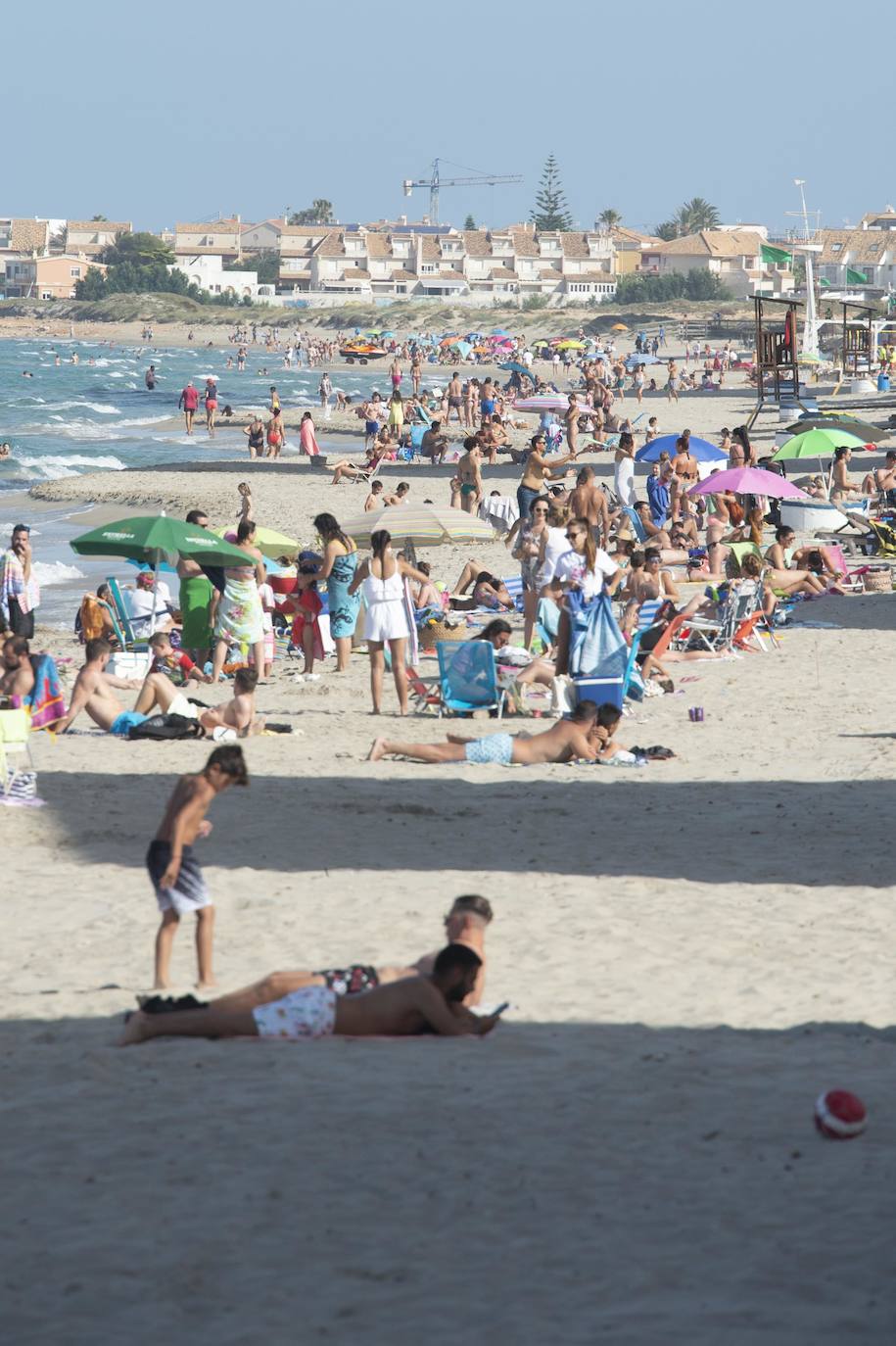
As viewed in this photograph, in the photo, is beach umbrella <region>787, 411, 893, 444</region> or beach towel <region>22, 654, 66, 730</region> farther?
beach umbrella <region>787, 411, 893, 444</region>

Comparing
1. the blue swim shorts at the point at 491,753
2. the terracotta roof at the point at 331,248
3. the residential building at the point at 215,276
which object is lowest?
the blue swim shorts at the point at 491,753

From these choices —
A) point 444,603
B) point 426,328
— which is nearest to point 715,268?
point 426,328

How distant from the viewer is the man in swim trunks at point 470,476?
2038 cm

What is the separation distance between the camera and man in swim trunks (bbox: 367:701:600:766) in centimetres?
1110

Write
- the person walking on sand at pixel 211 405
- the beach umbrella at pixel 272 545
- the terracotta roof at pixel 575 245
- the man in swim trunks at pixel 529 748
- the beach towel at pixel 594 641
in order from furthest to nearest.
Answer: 1. the terracotta roof at pixel 575 245
2. the person walking on sand at pixel 211 405
3. the beach umbrella at pixel 272 545
4. the beach towel at pixel 594 641
5. the man in swim trunks at pixel 529 748

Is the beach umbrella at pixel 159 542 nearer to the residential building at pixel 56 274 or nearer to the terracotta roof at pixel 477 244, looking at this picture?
the terracotta roof at pixel 477 244

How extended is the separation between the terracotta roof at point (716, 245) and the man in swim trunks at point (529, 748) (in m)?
117

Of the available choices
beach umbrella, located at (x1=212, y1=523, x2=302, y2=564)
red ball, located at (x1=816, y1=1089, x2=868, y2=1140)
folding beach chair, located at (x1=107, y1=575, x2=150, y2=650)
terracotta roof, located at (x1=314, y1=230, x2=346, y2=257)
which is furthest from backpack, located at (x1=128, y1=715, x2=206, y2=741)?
terracotta roof, located at (x1=314, y1=230, x2=346, y2=257)

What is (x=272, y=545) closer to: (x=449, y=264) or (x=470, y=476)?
(x=470, y=476)

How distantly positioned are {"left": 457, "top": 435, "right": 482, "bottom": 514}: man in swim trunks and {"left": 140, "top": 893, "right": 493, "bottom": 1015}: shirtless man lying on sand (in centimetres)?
1444

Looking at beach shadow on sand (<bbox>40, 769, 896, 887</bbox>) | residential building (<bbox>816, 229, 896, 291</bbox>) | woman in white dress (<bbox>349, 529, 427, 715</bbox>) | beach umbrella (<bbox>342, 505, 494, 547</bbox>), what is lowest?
beach shadow on sand (<bbox>40, 769, 896, 887</bbox>)

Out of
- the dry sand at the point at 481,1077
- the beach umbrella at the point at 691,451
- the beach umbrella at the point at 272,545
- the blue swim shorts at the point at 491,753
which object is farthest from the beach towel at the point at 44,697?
the beach umbrella at the point at 691,451

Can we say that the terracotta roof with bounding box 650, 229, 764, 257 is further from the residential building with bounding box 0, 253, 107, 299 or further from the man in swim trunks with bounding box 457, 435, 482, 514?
the man in swim trunks with bounding box 457, 435, 482, 514

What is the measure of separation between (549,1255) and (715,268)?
125 metres
